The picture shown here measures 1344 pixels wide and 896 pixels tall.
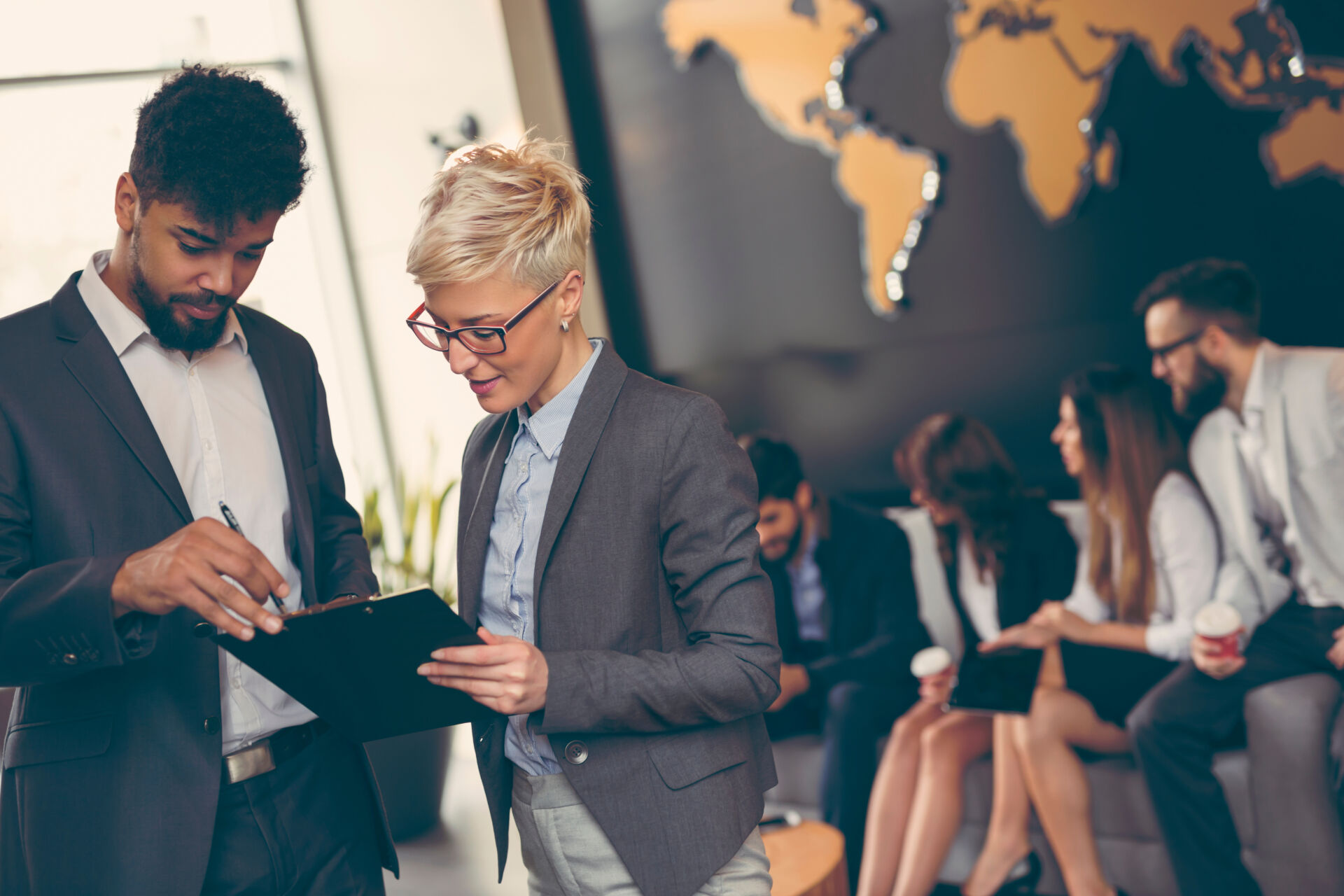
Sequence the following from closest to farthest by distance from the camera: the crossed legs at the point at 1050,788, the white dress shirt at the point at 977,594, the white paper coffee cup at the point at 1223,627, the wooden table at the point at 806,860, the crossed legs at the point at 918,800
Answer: the wooden table at the point at 806,860, the white paper coffee cup at the point at 1223,627, the crossed legs at the point at 1050,788, the crossed legs at the point at 918,800, the white dress shirt at the point at 977,594

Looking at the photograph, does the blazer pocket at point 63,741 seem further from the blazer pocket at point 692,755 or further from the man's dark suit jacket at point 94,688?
the blazer pocket at point 692,755

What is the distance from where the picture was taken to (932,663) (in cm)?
333

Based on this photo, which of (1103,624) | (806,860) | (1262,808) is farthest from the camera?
(1103,624)

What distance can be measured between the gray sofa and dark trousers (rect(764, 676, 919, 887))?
0.43 feet

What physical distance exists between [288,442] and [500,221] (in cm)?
61

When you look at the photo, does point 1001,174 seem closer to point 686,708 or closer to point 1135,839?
point 1135,839

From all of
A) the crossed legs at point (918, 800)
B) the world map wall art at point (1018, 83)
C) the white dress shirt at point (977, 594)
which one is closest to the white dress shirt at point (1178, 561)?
the white dress shirt at point (977, 594)

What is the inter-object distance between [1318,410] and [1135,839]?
1.29 m

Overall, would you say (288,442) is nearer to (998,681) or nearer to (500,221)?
(500,221)

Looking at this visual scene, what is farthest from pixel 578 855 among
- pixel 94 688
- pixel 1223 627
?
pixel 1223 627

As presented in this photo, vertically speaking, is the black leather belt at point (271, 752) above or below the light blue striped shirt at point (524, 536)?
below

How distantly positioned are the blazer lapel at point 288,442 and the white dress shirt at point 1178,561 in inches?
95.4

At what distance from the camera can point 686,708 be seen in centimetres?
123

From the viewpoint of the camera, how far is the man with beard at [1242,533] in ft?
8.98
